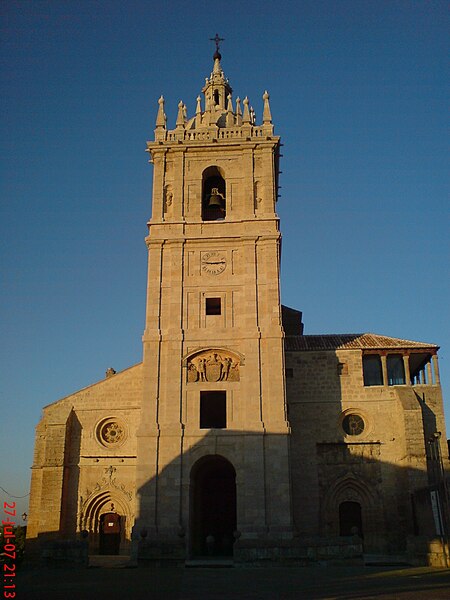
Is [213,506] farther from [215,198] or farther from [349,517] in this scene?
[215,198]

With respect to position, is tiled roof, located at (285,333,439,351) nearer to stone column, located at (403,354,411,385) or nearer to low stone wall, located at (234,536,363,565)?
stone column, located at (403,354,411,385)

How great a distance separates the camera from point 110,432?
3050cm

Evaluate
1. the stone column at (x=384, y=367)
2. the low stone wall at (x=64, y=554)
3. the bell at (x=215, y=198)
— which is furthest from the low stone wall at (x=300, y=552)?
the bell at (x=215, y=198)

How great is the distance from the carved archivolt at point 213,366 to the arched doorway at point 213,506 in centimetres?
359

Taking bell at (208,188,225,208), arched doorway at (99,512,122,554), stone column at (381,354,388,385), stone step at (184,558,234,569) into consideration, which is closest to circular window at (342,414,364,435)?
stone column at (381,354,388,385)

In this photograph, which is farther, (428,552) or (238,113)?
(238,113)

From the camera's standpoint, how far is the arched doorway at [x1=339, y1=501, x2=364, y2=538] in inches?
1156

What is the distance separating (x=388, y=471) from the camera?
29.7 m

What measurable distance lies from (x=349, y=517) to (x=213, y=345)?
1065cm

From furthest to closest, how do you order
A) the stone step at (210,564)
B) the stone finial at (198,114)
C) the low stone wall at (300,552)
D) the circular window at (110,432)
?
the stone finial at (198,114) < the circular window at (110,432) < the stone step at (210,564) < the low stone wall at (300,552)

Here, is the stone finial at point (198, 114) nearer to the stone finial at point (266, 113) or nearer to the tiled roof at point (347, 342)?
the stone finial at point (266, 113)

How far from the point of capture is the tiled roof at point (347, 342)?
31781 mm

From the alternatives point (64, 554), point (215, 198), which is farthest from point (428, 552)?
point (215, 198)

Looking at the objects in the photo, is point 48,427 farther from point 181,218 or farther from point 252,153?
point 252,153
